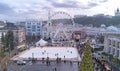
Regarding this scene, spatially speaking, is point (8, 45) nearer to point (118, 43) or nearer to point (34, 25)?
point (118, 43)

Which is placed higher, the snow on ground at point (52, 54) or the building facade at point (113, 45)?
the building facade at point (113, 45)

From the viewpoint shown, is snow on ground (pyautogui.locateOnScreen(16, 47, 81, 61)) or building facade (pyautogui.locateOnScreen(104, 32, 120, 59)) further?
snow on ground (pyautogui.locateOnScreen(16, 47, 81, 61))

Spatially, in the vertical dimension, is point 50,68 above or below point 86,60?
below

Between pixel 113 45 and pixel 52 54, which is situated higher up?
pixel 113 45

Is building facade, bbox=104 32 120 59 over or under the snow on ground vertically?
over

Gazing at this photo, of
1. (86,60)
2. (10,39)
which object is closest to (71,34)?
(10,39)

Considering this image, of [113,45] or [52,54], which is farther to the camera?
[52,54]

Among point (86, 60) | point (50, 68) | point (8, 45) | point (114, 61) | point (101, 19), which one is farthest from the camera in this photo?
point (101, 19)

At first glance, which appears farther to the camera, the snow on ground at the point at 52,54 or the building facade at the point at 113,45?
the snow on ground at the point at 52,54

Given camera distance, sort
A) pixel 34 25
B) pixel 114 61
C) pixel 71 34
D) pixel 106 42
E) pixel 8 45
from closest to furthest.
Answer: pixel 114 61 < pixel 106 42 < pixel 8 45 < pixel 71 34 < pixel 34 25

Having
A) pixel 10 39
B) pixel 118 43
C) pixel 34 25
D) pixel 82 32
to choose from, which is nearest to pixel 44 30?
pixel 34 25

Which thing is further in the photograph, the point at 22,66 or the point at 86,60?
the point at 22,66
